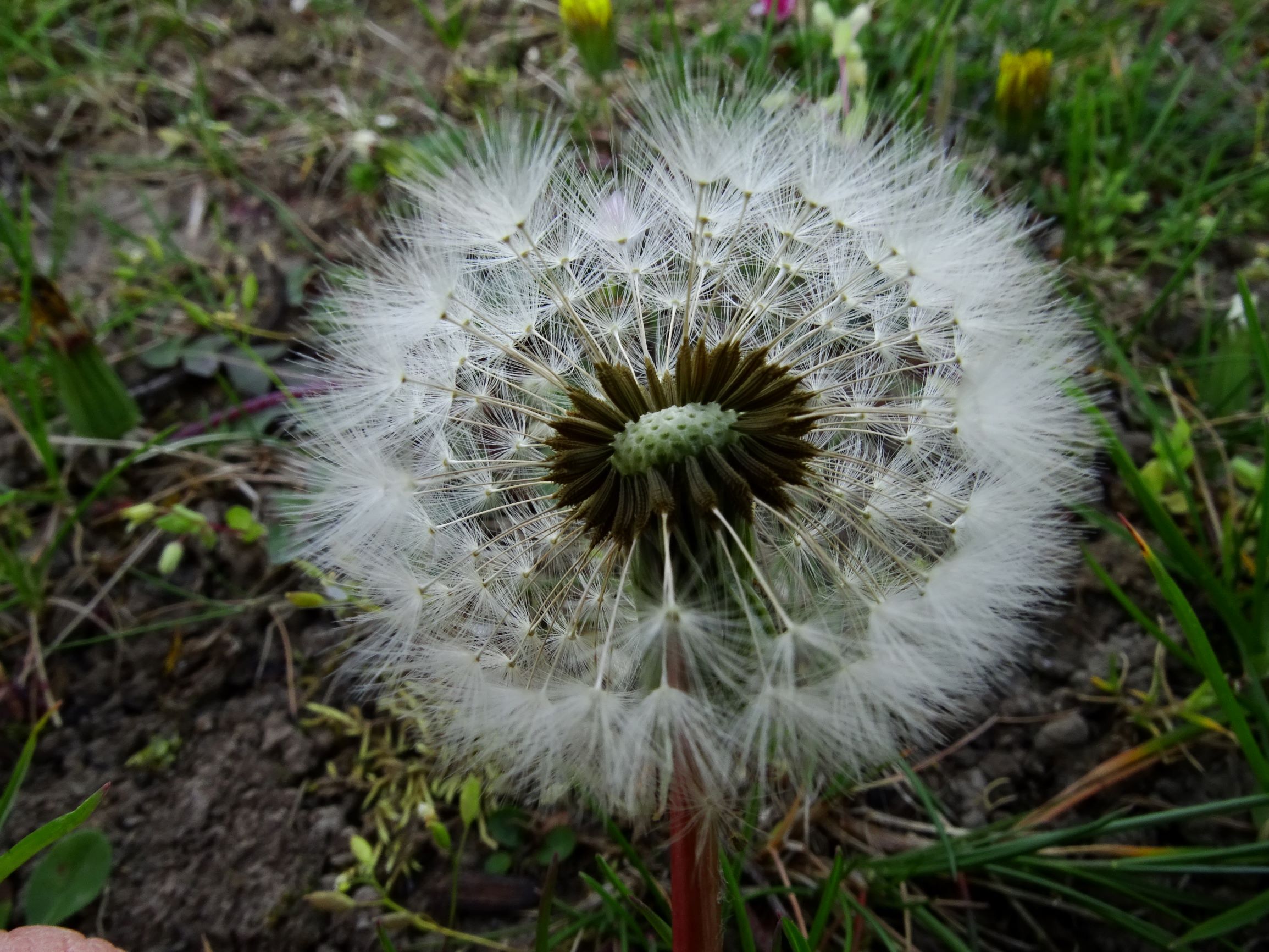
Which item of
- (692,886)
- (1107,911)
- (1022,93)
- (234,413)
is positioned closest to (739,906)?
(692,886)

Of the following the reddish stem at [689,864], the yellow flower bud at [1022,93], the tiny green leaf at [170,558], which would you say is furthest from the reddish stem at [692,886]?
the yellow flower bud at [1022,93]

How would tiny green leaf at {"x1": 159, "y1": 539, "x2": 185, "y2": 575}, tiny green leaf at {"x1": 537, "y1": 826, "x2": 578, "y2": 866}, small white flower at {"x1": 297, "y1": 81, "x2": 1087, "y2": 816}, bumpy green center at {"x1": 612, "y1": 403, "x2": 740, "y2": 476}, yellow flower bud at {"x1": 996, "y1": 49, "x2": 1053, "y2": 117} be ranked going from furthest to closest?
1. yellow flower bud at {"x1": 996, "y1": 49, "x2": 1053, "y2": 117}
2. tiny green leaf at {"x1": 159, "y1": 539, "x2": 185, "y2": 575}
3. tiny green leaf at {"x1": 537, "y1": 826, "x2": 578, "y2": 866}
4. bumpy green center at {"x1": 612, "y1": 403, "x2": 740, "y2": 476}
5. small white flower at {"x1": 297, "y1": 81, "x2": 1087, "y2": 816}

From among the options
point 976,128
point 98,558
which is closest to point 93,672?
point 98,558

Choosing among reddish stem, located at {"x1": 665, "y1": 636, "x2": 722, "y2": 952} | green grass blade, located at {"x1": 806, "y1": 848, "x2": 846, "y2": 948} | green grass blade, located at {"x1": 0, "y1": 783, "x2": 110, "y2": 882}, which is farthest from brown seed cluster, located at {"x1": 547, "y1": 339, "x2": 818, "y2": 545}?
green grass blade, located at {"x1": 0, "y1": 783, "x2": 110, "y2": 882}

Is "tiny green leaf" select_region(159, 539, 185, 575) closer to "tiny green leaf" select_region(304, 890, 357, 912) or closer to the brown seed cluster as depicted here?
"tiny green leaf" select_region(304, 890, 357, 912)

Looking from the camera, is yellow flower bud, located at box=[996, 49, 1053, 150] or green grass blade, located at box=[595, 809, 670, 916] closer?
green grass blade, located at box=[595, 809, 670, 916]

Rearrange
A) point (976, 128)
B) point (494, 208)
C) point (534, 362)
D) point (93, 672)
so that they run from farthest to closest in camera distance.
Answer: point (976, 128) < point (93, 672) < point (494, 208) < point (534, 362)

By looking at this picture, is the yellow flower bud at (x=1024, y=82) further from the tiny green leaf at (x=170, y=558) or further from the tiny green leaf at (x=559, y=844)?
the tiny green leaf at (x=170, y=558)

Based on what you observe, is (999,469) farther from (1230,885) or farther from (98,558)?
(98,558)
